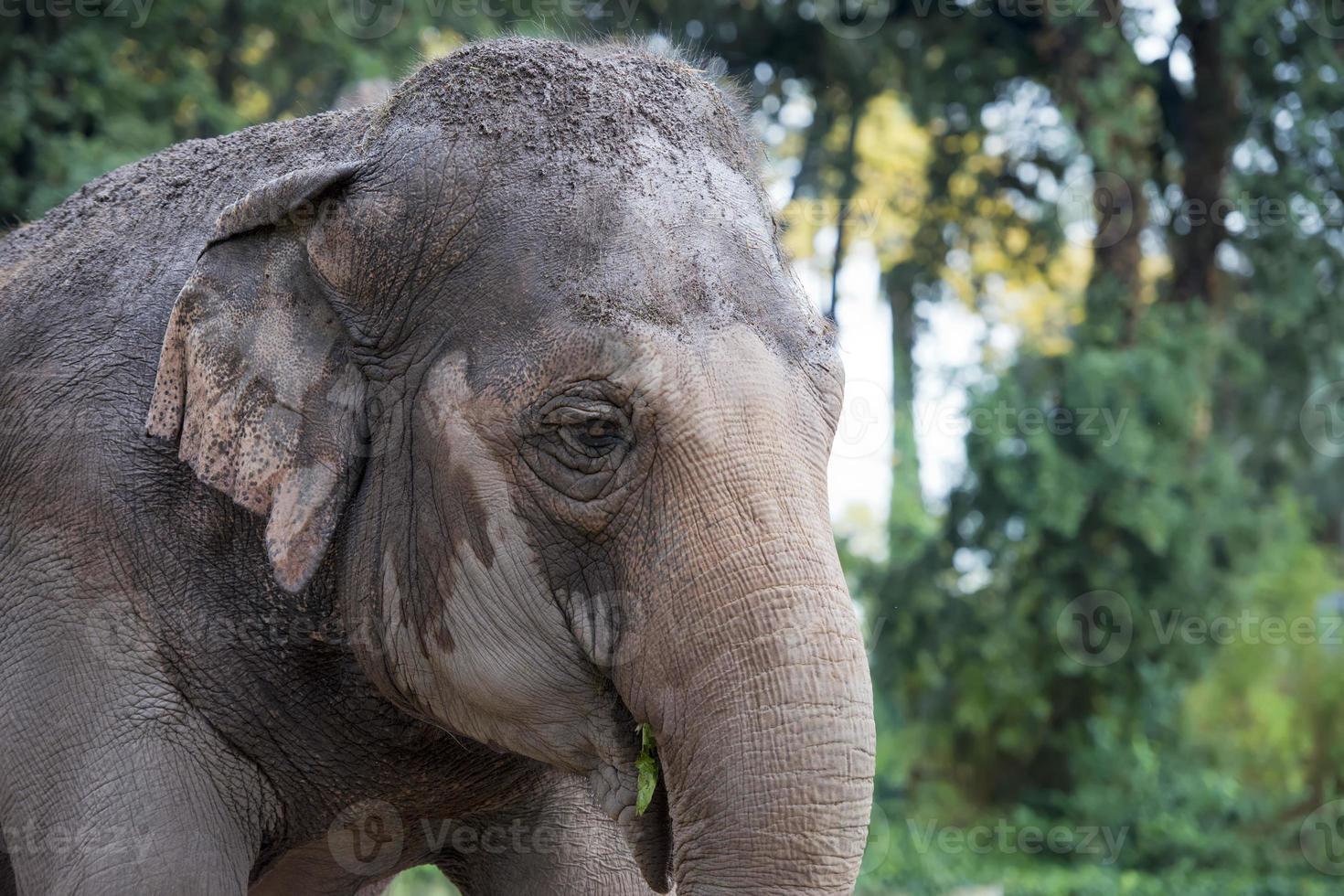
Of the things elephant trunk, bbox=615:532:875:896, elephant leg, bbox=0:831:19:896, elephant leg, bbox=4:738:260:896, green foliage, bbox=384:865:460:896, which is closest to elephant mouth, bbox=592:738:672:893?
elephant trunk, bbox=615:532:875:896

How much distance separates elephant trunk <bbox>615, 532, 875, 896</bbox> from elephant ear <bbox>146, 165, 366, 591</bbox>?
0.73 m

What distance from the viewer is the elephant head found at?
2.30 m

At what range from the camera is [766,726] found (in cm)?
225

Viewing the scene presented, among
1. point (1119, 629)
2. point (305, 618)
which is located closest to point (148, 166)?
point (305, 618)

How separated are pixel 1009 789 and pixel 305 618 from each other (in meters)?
9.61

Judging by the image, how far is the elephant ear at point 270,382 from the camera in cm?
272

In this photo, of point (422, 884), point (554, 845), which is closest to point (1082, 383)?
point (422, 884)

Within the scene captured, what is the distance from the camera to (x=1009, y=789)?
11609 mm

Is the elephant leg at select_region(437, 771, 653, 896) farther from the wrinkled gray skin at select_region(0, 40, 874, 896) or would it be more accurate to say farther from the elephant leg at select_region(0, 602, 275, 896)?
the elephant leg at select_region(0, 602, 275, 896)

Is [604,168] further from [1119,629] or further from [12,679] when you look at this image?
[1119,629]

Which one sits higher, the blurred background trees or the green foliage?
the blurred background trees

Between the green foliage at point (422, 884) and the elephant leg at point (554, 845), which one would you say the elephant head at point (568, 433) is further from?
the green foliage at point (422, 884)

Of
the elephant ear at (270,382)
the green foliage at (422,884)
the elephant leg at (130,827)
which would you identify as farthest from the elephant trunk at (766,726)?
the green foliage at (422,884)

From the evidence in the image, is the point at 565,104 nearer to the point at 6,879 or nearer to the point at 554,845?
the point at 554,845
